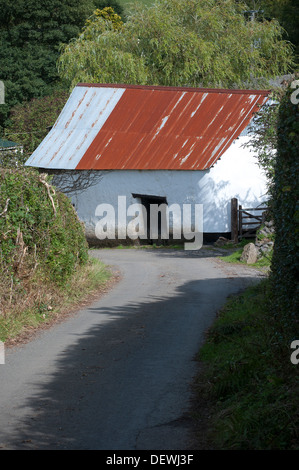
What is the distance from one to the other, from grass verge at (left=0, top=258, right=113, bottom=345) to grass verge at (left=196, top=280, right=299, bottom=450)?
3.32m

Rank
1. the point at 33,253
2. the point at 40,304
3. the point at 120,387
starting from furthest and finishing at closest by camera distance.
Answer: the point at 33,253, the point at 40,304, the point at 120,387

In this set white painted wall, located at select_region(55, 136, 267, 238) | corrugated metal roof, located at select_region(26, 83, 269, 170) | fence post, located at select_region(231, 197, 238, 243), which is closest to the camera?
fence post, located at select_region(231, 197, 238, 243)

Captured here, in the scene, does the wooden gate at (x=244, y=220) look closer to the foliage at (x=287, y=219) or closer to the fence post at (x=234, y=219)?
the fence post at (x=234, y=219)

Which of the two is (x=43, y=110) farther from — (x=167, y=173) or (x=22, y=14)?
(x=22, y=14)

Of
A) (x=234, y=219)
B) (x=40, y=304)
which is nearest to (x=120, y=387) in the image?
(x=40, y=304)

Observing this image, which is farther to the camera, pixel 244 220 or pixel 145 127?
pixel 145 127

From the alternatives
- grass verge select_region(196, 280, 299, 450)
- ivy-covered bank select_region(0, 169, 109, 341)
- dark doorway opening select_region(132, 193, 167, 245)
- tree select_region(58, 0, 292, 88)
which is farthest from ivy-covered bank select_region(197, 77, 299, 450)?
tree select_region(58, 0, 292, 88)

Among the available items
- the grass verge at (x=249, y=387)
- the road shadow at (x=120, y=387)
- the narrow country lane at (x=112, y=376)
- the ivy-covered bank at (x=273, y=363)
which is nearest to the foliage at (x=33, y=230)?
the narrow country lane at (x=112, y=376)

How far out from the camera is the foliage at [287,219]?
7309 mm

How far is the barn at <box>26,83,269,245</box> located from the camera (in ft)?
98.5

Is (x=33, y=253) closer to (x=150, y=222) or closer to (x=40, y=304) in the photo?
(x=40, y=304)

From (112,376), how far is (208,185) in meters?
21.2

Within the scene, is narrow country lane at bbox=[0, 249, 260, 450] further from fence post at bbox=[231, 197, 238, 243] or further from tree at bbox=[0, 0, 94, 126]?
tree at bbox=[0, 0, 94, 126]

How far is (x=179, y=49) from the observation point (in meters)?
38.5
